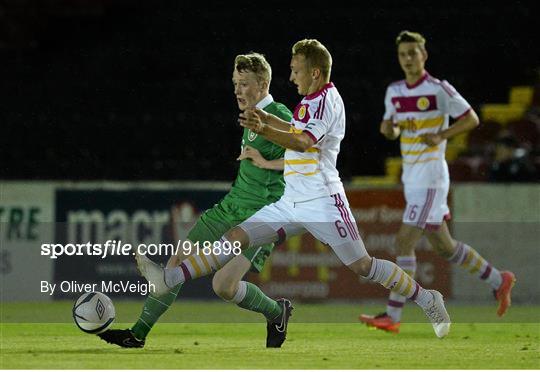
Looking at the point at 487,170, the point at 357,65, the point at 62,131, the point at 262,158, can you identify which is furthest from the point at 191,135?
the point at 262,158

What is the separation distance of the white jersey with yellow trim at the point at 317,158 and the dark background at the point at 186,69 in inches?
306

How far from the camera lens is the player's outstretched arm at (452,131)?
9320mm

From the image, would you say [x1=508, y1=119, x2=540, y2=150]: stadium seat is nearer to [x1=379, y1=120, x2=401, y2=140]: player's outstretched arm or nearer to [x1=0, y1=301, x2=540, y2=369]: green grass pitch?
[x1=0, y1=301, x2=540, y2=369]: green grass pitch

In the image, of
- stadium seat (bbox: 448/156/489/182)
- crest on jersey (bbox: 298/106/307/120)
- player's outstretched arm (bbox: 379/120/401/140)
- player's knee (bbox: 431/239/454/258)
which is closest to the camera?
crest on jersey (bbox: 298/106/307/120)

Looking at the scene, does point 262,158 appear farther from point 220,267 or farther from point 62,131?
point 62,131

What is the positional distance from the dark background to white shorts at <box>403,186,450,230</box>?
5.73 meters

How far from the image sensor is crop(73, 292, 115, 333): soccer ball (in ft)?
24.6

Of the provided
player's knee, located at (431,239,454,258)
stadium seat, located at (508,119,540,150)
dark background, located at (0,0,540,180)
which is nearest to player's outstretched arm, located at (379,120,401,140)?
player's knee, located at (431,239,454,258)

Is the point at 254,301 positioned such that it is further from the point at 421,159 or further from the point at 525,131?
the point at 525,131

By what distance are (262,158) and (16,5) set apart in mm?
12524

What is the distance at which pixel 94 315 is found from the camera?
7.52 metres

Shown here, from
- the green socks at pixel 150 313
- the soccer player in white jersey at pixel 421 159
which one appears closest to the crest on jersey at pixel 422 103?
the soccer player in white jersey at pixel 421 159

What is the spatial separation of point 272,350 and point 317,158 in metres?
1.31

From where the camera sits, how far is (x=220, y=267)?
7.53m
